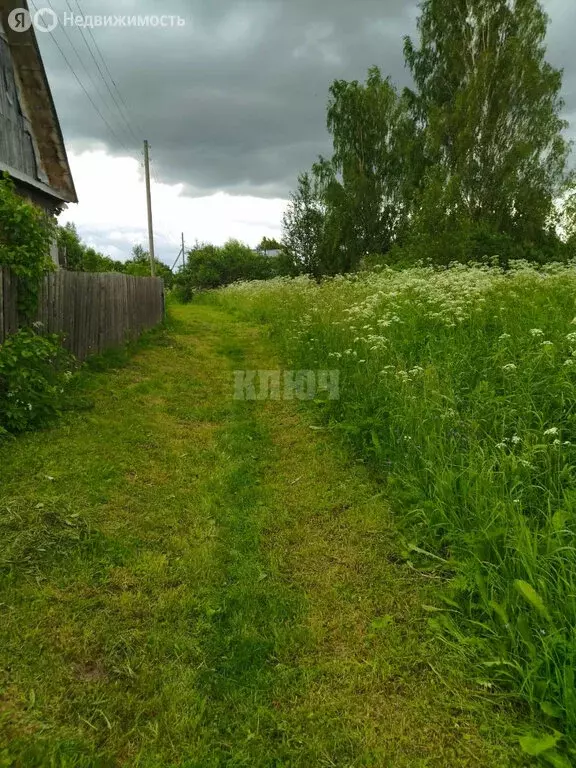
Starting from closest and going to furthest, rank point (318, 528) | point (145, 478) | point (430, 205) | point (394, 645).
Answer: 1. point (394, 645)
2. point (318, 528)
3. point (145, 478)
4. point (430, 205)

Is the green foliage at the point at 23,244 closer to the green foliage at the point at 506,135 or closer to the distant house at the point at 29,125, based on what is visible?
the distant house at the point at 29,125

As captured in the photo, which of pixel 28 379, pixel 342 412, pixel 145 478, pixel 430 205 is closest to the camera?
pixel 145 478

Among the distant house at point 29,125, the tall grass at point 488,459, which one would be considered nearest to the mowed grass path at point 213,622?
A: the tall grass at point 488,459

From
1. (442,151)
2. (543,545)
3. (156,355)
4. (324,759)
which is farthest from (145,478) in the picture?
(442,151)

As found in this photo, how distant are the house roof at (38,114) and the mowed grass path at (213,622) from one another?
813 cm

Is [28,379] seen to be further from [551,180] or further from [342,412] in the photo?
[551,180]

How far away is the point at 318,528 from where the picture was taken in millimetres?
3275

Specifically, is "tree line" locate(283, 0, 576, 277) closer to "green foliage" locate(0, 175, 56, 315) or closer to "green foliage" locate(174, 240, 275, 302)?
"green foliage" locate(0, 175, 56, 315)

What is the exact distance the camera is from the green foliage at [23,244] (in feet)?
16.0

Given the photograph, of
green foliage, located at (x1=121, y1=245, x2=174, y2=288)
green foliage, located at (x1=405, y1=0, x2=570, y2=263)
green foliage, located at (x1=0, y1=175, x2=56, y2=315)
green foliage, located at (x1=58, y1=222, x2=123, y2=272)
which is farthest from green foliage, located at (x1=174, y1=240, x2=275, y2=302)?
green foliage, located at (x1=0, y1=175, x2=56, y2=315)

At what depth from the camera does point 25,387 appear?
4.66 meters

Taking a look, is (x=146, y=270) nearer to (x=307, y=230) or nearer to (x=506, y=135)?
(x=307, y=230)

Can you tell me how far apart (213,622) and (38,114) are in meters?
11.8

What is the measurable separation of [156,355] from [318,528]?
22.0ft
